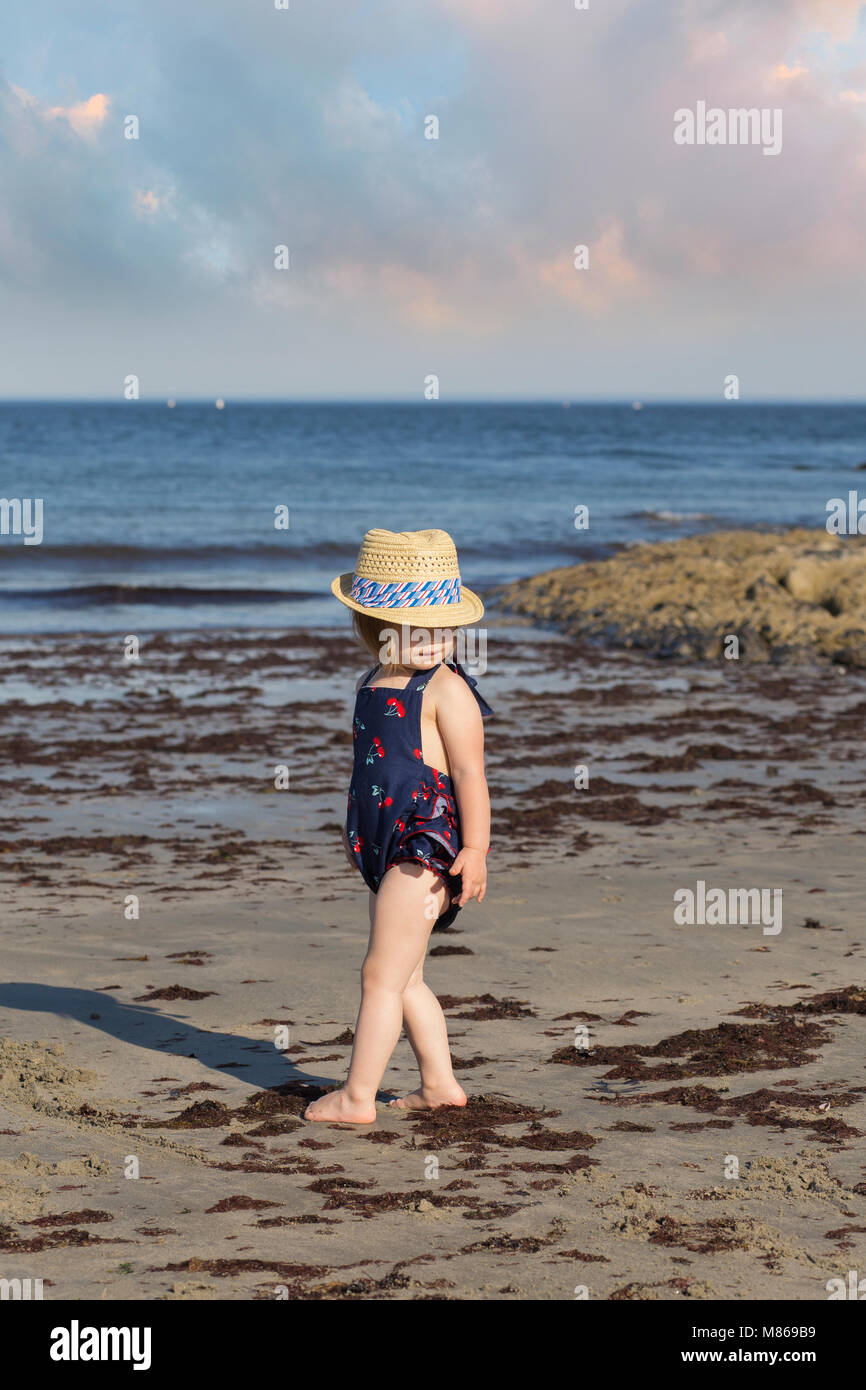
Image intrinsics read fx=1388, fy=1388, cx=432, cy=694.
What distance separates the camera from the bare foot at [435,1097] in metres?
4.13

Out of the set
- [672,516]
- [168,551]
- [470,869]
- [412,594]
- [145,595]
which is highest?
[672,516]

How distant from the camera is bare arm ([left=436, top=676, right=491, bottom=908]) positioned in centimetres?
397

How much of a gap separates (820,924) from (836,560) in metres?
12.7

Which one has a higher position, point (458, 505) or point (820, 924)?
point (458, 505)

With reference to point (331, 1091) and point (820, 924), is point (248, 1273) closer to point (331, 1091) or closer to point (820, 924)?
point (331, 1091)

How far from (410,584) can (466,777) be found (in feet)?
1.92

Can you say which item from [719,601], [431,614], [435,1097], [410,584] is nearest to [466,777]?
[431,614]

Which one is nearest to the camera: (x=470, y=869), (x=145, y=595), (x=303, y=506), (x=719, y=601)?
(x=470, y=869)

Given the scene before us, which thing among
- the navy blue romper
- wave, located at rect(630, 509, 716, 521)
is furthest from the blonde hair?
wave, located at rect(630, 509, 716, 521)

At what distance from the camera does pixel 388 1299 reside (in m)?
2.89

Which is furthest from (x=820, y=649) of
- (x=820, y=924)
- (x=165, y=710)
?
(x=820, y=924)

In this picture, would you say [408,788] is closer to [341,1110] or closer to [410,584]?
[410,584]

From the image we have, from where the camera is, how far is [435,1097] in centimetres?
415

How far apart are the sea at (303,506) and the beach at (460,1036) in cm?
1072
